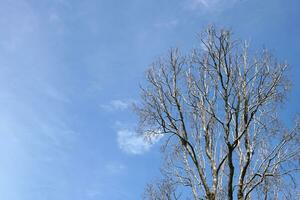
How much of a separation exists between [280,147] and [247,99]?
5.73ft

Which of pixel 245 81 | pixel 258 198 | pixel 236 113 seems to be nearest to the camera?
pixel 236 113

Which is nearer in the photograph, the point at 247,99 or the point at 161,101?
the point at 247,99

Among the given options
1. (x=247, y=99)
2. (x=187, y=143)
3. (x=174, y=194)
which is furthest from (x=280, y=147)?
(x=174, y=194)

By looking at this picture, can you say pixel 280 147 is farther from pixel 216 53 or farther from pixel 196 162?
Answer: pixel 216 53

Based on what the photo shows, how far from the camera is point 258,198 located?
17.6 m

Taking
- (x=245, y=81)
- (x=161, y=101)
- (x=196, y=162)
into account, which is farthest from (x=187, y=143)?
(x=245, y=81)

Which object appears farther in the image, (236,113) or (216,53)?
(216,53)

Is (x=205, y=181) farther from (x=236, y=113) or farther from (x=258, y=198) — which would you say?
(x=258, y=198)

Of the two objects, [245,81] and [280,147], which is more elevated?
[245,81]

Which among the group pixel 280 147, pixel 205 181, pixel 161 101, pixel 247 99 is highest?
pixel 161 101

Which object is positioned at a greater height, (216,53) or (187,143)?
(216,53)

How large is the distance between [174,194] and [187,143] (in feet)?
17.1

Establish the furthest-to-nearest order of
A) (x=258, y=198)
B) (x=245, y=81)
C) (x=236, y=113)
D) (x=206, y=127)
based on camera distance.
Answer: (x=258, y=198)
(x=206, y=127)
(x=245, y=81)
(x=236, y=113)

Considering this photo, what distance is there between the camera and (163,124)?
1423 centimetres
